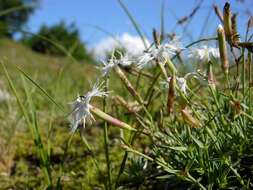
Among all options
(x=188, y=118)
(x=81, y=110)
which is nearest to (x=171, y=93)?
(x=188, y=118)

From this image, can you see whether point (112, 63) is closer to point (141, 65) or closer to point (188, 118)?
point (141, 65)

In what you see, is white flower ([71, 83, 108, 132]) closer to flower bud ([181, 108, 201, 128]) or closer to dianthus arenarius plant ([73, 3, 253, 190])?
dianthus arenarius plant ([73, 3, 253, 190])

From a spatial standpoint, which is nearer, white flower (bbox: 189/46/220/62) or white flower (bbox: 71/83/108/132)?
white flower (bbox: 71/83/108/132)

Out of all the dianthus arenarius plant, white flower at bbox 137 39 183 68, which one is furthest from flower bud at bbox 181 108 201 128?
white flower at bbox 137 39 183 68

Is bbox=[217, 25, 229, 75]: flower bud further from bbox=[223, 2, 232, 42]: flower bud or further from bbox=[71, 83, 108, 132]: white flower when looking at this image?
bbox=[71, 83, 108, 132]: white flower

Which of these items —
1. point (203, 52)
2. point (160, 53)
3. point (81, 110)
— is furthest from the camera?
point (203, 52)

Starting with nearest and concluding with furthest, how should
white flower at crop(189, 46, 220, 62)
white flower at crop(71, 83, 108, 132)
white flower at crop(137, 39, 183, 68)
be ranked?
white flower at crop(71, 83, 108, 132), white flower at crop(137, 39, 183, 68), white flower at crop(189, 46, 220, 62)

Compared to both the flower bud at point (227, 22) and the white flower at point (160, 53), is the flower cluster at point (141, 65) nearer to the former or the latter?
the white flower at point (160, 53)

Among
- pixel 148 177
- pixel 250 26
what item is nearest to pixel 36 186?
pixel 148 177

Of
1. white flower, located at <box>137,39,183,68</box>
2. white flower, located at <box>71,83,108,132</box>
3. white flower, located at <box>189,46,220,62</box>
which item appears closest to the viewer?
white flower, located at <box>71,83,108,132</box>

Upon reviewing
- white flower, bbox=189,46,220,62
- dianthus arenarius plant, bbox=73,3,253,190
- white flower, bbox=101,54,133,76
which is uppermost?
white flower, bbox=189,46,220,62

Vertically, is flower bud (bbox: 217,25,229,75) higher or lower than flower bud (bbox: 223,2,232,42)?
lower

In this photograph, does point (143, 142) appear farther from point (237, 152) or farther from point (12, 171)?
point (237, 152)
